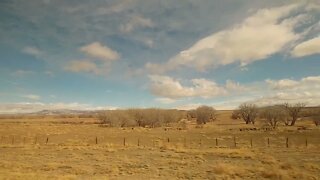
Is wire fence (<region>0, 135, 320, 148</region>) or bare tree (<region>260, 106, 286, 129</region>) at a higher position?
bare tree (<region>260, 106, 286, 129</region>)

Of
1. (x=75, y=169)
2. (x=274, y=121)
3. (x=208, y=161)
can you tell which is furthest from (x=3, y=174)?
(x=274, y=121)

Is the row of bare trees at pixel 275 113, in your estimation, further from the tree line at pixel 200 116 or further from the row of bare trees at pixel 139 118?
the row of bare trees at pixel 139 118

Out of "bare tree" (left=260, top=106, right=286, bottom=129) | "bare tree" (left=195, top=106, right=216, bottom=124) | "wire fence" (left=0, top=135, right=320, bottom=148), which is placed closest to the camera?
"wire fence" (left=0, top=135, right=320, bottom=148)

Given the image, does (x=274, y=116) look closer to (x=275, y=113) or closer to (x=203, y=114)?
(x=275, y=113)

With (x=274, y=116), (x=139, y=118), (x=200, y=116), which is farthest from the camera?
(x=200, y=116)

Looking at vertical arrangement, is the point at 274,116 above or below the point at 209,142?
above

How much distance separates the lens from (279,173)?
19.1 m

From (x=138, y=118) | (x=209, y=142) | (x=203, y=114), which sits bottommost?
(x=209, y=142)

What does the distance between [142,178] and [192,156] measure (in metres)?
10.3

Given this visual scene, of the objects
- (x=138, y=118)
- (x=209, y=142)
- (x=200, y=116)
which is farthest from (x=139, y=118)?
(x=209, y=142)

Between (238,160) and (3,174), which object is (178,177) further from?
(3,174)

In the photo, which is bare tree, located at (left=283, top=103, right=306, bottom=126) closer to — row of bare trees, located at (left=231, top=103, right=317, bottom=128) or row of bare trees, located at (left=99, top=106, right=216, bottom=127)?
row of bare trees, located at (left=231, top=103, right=317, bottom=128)

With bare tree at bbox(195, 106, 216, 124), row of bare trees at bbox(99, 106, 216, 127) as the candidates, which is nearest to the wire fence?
row of bare trees at bbox(99, 106, 216, 127)

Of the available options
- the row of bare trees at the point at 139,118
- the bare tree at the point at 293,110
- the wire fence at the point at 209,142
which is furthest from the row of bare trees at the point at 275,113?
the wire fence at the point at 209,142
